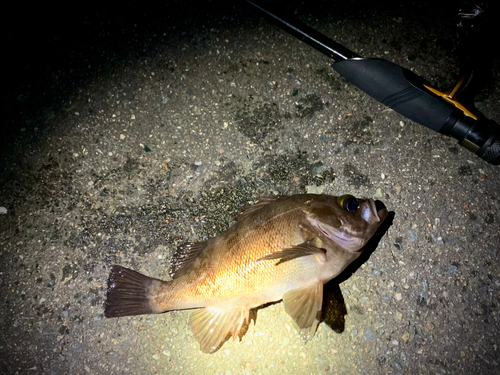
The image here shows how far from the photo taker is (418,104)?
2.54 metres

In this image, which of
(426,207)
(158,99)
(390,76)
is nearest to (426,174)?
(426,207)

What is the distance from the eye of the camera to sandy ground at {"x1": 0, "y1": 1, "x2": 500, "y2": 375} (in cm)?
261

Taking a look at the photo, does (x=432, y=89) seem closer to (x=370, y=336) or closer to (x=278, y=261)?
(x=278, y=261)

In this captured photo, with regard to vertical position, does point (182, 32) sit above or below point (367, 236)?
above

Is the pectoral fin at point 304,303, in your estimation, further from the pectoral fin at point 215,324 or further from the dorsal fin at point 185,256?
the dorsal fin at point 185,256

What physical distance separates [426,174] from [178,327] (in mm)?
2504

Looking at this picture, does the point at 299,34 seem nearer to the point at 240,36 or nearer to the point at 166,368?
the point at 240,36

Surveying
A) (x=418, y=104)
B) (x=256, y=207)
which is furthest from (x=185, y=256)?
(x=418, y=104)

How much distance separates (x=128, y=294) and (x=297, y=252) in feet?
4.36

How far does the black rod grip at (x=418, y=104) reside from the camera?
95.8 inches

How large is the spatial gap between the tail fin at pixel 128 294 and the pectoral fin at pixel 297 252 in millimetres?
947

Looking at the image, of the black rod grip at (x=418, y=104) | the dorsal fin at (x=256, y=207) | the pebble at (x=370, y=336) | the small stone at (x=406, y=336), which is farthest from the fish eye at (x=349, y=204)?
the small stone at (x=406, y=336)

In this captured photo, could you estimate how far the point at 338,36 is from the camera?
3037mm

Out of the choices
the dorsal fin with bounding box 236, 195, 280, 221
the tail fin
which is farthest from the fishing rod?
the tail fin
